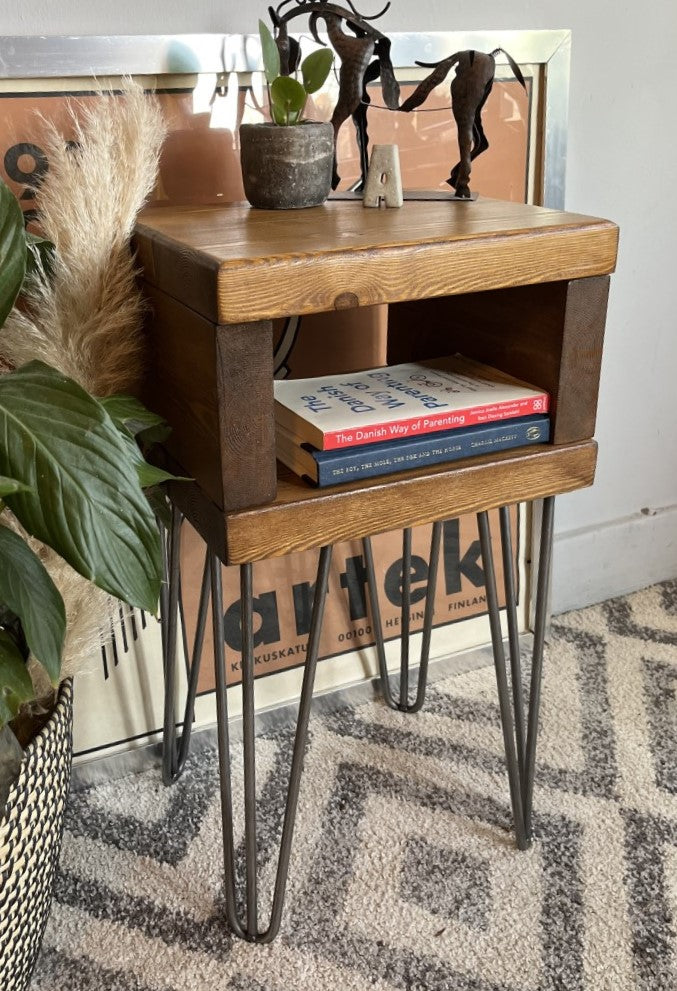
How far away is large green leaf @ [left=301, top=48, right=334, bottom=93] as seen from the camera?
916mm

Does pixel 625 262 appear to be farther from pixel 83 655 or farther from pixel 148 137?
pixel 83 655

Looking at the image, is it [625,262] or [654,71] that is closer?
[654,71]

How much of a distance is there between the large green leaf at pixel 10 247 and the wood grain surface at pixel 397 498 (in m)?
0.26

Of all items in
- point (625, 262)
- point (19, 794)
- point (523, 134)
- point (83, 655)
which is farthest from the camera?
point (625, 262)

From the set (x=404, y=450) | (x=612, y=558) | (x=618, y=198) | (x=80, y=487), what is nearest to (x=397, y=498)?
(x=404, y=450)

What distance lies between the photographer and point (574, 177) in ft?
4.36

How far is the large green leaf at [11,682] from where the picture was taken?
0.74 metres

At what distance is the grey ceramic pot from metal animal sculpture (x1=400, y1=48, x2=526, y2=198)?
136 millimetres

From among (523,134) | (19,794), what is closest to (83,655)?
(19,794)

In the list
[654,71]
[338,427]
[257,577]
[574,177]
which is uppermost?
[654,71]

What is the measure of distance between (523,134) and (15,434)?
884mm

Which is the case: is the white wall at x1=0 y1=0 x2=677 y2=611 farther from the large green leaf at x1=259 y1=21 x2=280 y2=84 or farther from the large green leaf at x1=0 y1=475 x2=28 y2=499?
the large green leaf at x1=0 y1=475 x2=28 y2=499

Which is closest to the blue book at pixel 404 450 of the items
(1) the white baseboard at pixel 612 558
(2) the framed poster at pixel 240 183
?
(2) the framed poster at pixel 240 183

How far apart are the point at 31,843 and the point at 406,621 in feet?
2.15
